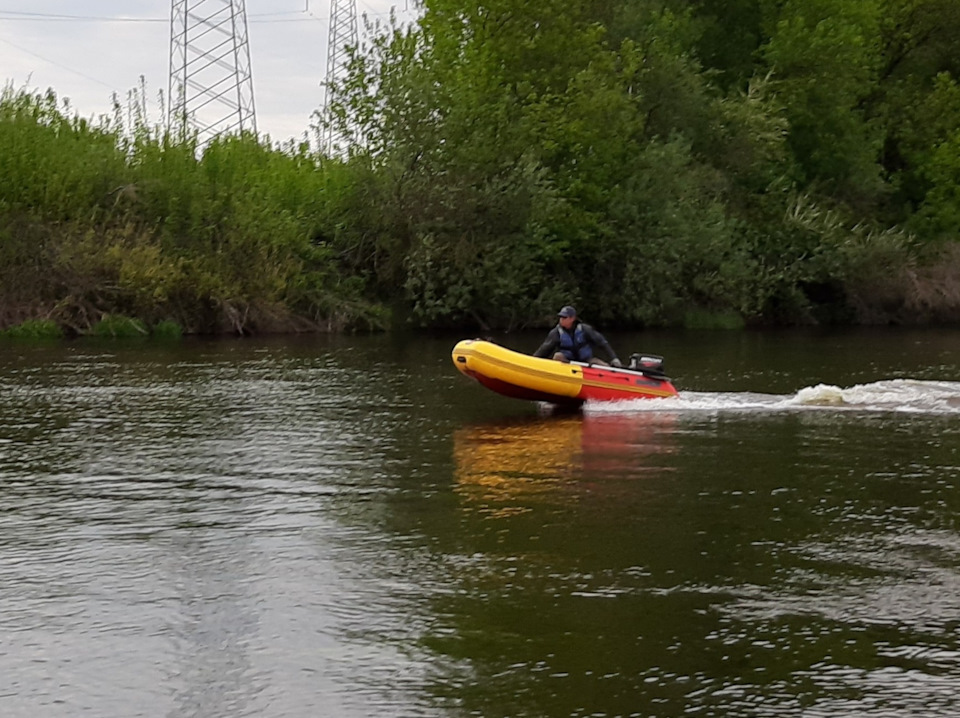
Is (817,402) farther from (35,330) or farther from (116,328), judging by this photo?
(35,330)

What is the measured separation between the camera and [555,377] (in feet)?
58.4

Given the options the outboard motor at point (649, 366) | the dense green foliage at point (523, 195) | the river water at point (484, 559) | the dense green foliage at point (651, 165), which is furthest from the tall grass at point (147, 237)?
the outboard motor at point (649, 366)

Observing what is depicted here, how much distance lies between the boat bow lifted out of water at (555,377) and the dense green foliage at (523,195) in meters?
19.7

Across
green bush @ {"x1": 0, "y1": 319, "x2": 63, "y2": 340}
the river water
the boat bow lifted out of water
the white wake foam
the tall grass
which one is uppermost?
the tall grass

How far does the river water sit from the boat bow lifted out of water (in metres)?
0.26

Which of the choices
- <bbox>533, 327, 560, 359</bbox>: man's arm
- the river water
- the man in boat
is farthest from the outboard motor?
<bbox>533, 327, 560, 359</bbox>: man's arm

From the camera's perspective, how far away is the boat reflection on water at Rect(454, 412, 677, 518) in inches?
464

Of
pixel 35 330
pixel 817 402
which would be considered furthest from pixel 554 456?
pixel 35 330

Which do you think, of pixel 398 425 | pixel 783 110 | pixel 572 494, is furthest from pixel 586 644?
pixel 783 110

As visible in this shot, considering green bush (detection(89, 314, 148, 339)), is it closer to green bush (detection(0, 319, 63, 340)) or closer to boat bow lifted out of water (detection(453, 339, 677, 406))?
green bush (detection(0, 319, 63, 340))

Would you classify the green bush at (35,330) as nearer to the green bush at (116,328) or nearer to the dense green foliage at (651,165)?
the green bush at (116,328)

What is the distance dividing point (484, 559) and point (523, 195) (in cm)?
2945

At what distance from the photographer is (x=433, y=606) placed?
8055 millimetres

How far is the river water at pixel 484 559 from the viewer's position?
6707mm
